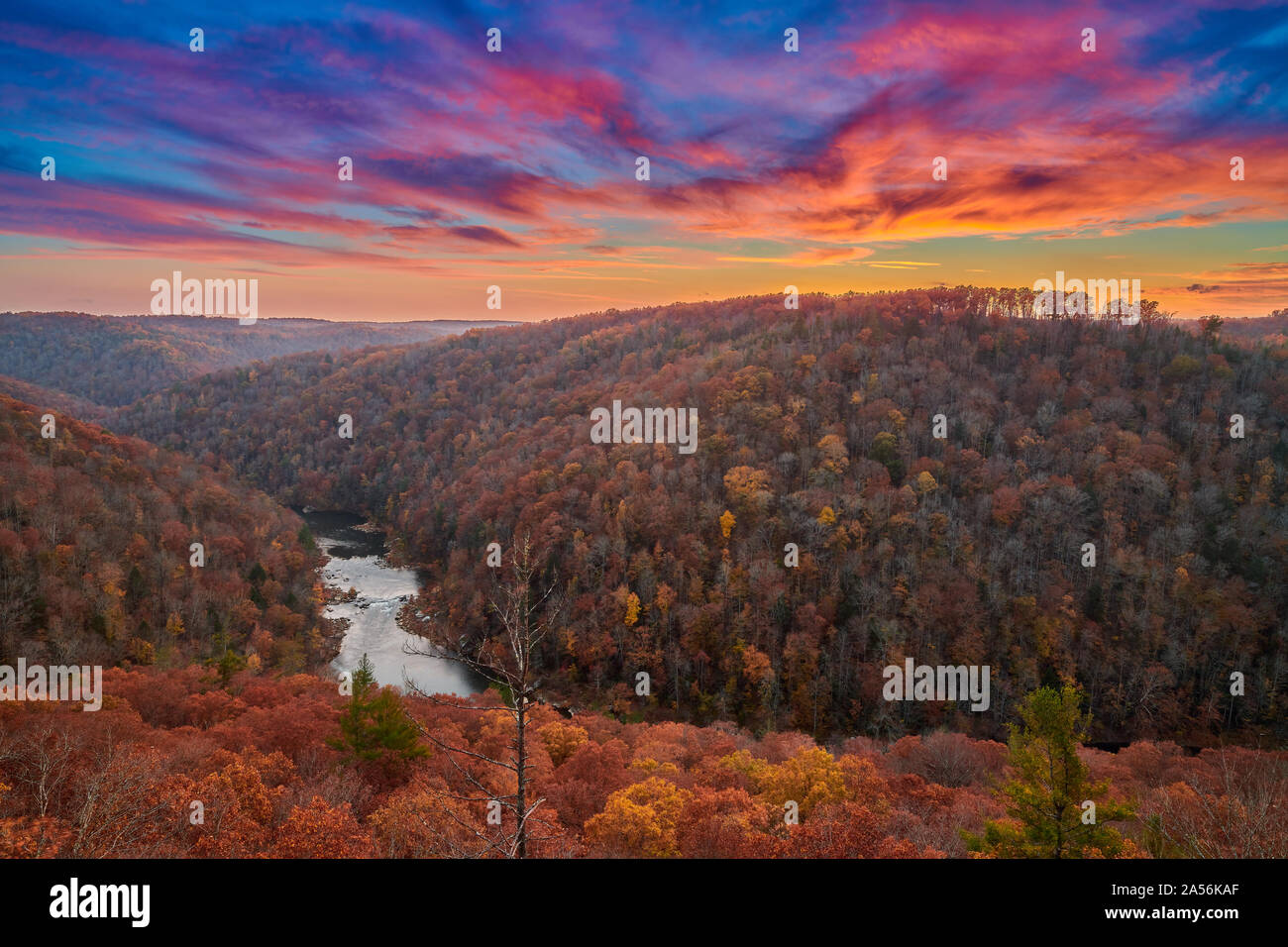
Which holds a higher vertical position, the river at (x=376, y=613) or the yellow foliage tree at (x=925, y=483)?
the yellow foliage tree at (x=925, y=483)

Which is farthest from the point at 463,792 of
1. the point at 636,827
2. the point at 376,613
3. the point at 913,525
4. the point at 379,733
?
the point at 913,525

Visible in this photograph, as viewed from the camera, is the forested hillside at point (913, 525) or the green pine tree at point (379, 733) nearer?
the green pine tree at point (379, 733)

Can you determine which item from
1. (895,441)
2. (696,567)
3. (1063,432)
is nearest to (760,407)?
(895,441)

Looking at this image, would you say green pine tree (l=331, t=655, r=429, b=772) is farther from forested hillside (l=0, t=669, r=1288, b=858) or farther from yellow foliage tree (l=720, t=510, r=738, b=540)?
yellow foliage tree (l=720, t=510, r=738, b=540)

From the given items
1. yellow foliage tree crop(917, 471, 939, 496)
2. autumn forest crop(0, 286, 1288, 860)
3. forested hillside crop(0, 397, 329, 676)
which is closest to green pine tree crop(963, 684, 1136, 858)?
autumn forest crop(0, 286, 1288, 860)

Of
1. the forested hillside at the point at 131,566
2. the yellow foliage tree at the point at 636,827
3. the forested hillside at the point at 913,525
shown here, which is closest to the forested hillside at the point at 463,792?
the yellow foliage tree at the point at 636,827

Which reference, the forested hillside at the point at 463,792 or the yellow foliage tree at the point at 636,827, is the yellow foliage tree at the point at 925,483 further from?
the yellow foliage tree at the point at 636,827

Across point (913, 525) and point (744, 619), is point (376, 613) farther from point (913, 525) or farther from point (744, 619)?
point (913, 525)
